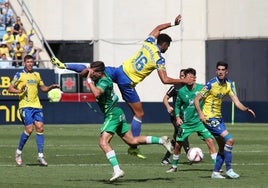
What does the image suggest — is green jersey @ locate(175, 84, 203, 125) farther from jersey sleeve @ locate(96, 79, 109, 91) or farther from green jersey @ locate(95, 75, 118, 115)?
jersey sleeve @ locate(96, 79, 109, 91)

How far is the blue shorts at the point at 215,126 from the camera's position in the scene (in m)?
19.7

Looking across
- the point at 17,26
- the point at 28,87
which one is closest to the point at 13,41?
the point at 17,26

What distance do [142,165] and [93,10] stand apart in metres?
31.6

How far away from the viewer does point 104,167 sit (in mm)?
22266

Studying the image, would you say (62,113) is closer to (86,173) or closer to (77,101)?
(77,101)

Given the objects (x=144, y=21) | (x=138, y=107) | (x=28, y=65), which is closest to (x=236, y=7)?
(x=144, y=21)

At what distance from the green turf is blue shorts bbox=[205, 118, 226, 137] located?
2.94 ft

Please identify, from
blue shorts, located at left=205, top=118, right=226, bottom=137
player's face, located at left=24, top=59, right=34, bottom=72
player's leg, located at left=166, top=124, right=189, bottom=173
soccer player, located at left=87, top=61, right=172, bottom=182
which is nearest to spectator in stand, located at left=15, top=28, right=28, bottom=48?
player's face, located at left=24, top=59, right=34, bottom=72

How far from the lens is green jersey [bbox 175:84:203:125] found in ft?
74.4

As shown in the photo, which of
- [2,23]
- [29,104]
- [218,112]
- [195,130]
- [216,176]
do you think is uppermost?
[2,23]

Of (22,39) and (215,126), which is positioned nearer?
(215,126)

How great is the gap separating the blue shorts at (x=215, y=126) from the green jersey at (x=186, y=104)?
269cm

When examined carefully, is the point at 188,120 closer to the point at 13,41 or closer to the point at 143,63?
the point at 143,63

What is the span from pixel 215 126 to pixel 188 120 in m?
2.80
